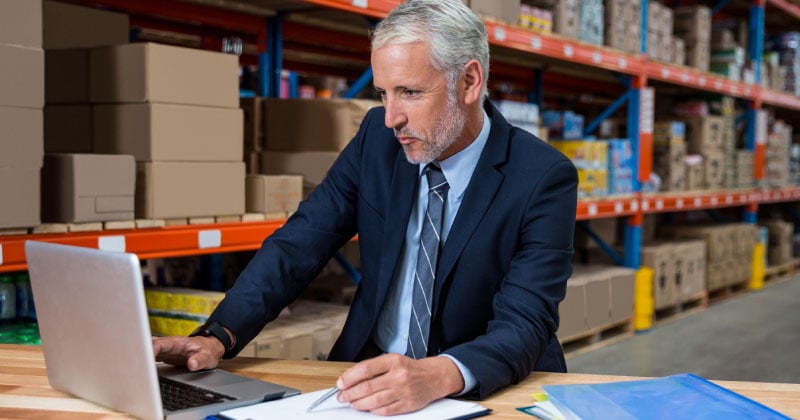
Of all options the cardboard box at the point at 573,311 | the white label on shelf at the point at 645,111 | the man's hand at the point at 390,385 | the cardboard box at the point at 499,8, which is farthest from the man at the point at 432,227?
the white label on shelf at the point at 645,111

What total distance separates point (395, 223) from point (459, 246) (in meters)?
0.16

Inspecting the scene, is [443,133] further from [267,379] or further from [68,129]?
[68,129]

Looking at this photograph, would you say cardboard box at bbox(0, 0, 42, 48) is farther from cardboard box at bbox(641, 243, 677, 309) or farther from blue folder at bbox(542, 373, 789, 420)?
cardboard box at bbox(641, 243, 677, 309)

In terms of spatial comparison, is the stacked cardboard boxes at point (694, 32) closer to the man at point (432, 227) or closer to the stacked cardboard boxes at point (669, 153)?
the stacked cardboard boxes at point (669, 153)

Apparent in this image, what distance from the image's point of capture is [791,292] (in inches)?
317

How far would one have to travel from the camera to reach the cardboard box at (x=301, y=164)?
3512mm

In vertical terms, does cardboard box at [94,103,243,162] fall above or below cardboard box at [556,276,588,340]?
above

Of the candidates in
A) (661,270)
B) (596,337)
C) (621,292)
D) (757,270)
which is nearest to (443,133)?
(596,337)

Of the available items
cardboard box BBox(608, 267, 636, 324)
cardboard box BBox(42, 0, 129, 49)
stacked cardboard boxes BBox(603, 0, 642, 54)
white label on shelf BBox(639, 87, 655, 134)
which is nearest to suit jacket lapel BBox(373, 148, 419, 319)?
cardboard box BBox(42, 0, 129, 49)

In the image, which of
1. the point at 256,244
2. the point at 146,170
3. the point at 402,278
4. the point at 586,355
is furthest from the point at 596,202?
the point at 402,278

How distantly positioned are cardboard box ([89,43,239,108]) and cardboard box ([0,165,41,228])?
49 centimetres

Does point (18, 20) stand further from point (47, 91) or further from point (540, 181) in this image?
point (540, 181)

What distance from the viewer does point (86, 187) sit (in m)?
2.61

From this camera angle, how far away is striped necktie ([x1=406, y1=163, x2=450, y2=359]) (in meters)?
1.89
